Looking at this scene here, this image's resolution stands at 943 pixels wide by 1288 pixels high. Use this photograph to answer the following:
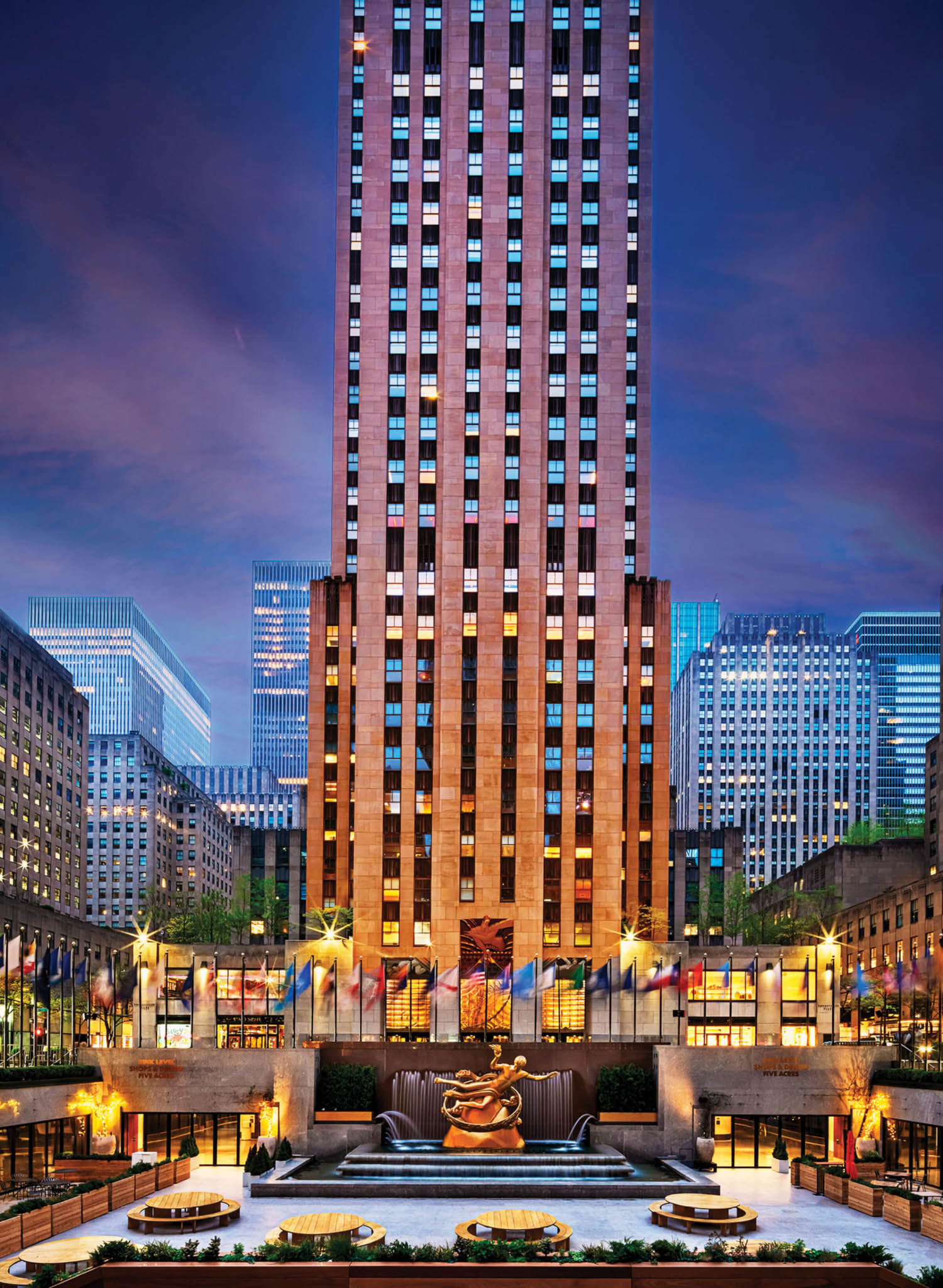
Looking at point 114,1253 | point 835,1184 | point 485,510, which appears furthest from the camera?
point 485,510

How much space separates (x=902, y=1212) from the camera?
42.3 meters

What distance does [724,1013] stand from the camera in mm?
94625

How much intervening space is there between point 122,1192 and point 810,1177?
27.5m

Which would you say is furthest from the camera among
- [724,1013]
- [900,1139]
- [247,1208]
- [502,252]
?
[502,252]

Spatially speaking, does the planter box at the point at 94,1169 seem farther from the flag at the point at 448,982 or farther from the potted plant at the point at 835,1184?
the potted plant at the point at 835,1184

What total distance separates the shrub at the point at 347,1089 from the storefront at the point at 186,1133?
3433 millimetres

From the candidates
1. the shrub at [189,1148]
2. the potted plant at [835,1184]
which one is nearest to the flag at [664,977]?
the potted plant at [835,1184]

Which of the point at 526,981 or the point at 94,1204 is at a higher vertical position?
the point at 526,981

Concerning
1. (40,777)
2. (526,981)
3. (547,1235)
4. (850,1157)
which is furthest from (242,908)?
(547,1235)

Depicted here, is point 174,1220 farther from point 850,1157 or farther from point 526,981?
Answer: point 526,981

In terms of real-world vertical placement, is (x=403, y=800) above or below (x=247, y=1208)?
above

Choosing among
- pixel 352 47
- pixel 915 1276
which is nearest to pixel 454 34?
pixel 352 47

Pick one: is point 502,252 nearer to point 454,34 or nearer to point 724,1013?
point 454,34

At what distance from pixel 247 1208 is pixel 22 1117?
41.4 ft
